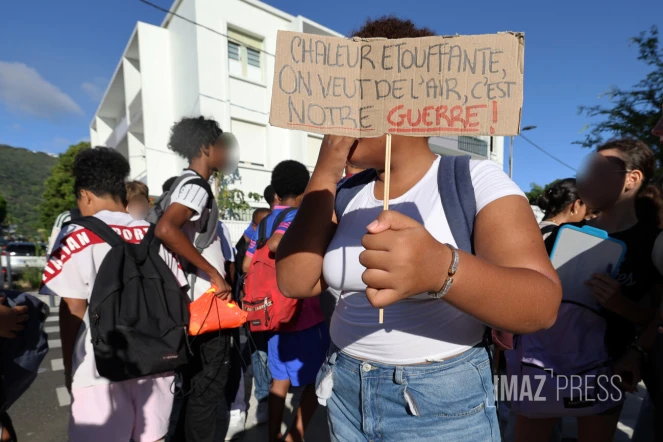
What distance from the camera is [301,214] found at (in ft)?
4.17

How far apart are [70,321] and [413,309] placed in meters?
1.77

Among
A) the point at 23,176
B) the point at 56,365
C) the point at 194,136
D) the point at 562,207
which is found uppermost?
the point at 23,176

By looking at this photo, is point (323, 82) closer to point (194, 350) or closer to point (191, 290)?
point (191, 290)

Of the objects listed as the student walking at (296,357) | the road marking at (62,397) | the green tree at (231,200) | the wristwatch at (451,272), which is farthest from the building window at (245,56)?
the wristwatch at (451,272)

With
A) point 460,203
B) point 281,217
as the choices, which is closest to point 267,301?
point 281,217

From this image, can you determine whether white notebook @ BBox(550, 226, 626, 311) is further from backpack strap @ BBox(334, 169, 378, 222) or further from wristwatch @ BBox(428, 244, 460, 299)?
wristwatch @ BBox(428, 244, 460, 299)

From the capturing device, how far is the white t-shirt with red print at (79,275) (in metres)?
1.88

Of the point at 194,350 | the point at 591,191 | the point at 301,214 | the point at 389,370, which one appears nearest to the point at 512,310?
the point at 389,370

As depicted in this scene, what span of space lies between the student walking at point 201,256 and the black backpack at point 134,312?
9.8 inches

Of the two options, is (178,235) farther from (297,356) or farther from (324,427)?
(324,427)

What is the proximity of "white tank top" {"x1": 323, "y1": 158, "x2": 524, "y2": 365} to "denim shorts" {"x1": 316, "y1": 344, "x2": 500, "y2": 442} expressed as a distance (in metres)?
0.04

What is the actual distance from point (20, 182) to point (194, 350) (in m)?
77.0

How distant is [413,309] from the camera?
3.73 feet

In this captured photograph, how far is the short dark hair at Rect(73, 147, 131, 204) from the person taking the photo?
84.7 inches
